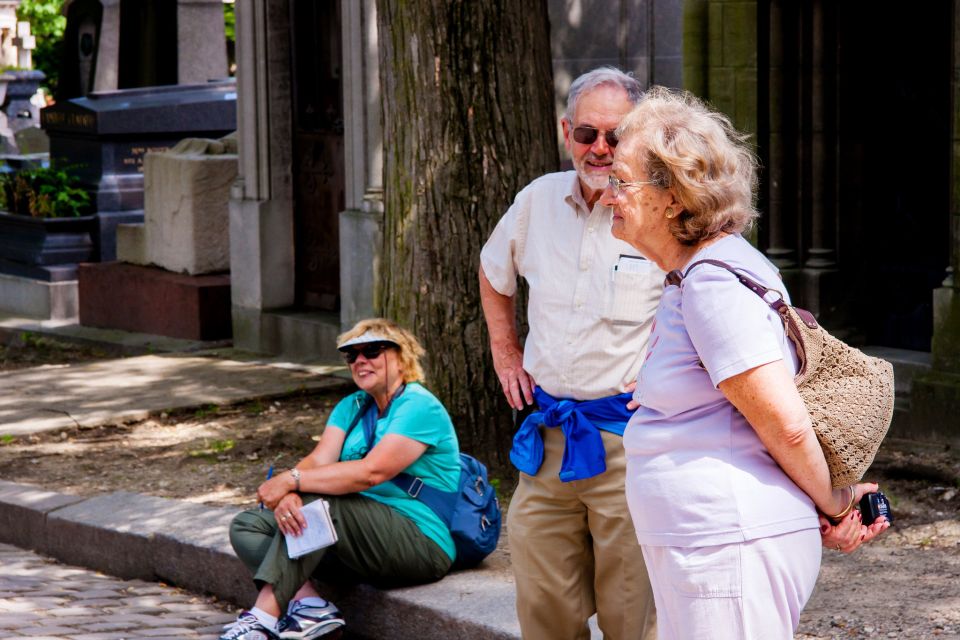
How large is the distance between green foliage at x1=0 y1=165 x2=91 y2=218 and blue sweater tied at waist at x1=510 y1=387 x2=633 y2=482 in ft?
34.3

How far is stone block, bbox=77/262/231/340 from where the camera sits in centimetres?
1225

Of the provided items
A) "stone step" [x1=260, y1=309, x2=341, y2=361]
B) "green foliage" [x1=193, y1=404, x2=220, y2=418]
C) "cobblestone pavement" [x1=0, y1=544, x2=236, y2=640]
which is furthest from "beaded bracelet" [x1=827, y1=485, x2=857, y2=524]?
"stone step" [x1=260, y1=309, x2=341, y2=361]

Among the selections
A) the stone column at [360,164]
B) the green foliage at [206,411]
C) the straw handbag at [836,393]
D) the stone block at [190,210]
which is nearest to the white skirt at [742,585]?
the straw handbag at [836,393]

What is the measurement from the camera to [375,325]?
5.66 metres

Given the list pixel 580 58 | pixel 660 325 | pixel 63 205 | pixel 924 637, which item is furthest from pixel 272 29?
Result: pixel 660 325

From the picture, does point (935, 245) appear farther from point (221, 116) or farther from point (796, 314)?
point (221, 116)

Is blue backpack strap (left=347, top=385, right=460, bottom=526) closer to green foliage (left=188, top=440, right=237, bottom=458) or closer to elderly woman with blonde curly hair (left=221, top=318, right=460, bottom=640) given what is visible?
elderly woman with blonde curly hair (left=221, top=318, right=460, bottom=640)

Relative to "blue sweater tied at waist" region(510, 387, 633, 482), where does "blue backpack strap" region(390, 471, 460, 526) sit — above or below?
below

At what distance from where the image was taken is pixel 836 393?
3006 mm

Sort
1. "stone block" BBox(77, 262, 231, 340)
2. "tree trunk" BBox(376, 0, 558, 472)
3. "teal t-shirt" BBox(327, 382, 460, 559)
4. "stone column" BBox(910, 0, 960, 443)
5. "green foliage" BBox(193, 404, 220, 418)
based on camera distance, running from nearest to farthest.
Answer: "teal t-shirt" BBox(327, 382, 460, 559)
"tree trunk" BBox(376, 0, 558, 472)
"stone column" BBox(910, 0, 960, 443)
"green foliage" BBox(193, 404, 220, 418)
"stone block" BBox(77, 262, 231, 340)

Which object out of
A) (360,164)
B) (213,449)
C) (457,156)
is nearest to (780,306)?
(457,156)

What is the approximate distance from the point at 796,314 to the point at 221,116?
12486mm

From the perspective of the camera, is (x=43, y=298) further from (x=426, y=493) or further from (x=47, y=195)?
(x=426, y=493)

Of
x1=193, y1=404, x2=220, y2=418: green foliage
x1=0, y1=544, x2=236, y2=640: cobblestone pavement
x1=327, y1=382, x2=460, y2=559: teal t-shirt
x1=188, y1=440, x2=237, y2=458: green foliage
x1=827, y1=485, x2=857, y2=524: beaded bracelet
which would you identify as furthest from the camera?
x1=193, y1=404, x2=220, y2=418: green foliage
